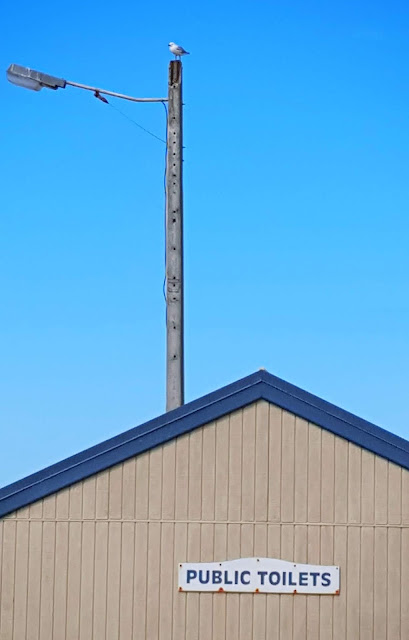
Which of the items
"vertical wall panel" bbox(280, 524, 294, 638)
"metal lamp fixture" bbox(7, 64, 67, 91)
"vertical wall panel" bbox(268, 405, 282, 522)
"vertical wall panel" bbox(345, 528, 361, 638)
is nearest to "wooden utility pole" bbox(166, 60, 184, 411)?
"metal lamp fixture" bbox(7, 64, 67, 91)

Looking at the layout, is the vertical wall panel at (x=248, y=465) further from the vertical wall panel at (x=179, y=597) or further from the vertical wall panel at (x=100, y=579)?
the vertical wall panel at (x=100, y=579)

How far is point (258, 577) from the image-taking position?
51.9 ft

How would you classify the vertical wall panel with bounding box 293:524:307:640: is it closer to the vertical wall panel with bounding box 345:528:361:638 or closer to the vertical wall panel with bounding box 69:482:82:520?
the vertical wall panel with bounding box 345:528:361:638

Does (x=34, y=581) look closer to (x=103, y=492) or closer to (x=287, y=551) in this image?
(x=103, y=492)

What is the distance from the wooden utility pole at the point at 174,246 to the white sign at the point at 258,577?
2.89m

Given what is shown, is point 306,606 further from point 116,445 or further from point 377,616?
point 116,445

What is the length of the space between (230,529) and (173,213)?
500 cm

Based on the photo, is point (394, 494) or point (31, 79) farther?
point (31, 79)

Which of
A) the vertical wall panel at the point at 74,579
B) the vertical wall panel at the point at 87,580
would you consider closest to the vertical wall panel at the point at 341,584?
the vertical wall panel at the point at 87,580

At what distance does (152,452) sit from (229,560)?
158 cm

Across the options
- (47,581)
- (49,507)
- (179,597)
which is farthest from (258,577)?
(49,507)

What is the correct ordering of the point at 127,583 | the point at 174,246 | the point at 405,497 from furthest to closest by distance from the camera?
1. the point at 174,246
2. the point at 405,497
3. the point at 127,583

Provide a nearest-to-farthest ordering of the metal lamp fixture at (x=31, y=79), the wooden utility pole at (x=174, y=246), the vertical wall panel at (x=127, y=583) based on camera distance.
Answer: the vertical wall panel at (x=127, y=583) → the wooden utility pole at (x=174, y=246) → the metal lamp fixture at (x=31, y=79)

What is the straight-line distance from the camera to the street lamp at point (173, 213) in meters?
18.2
